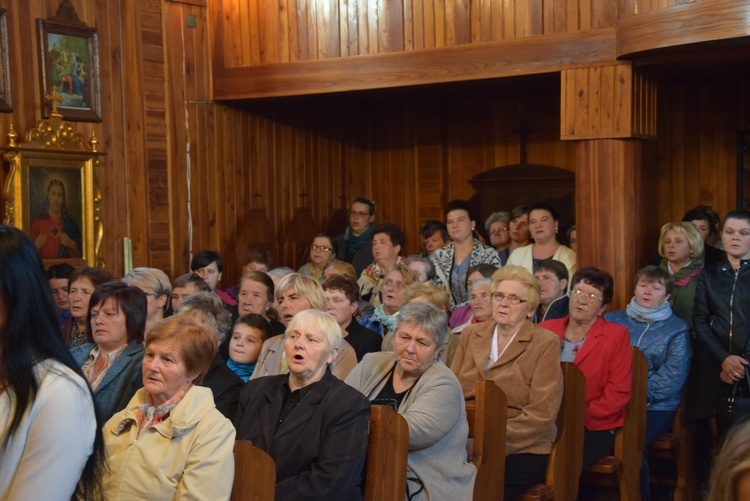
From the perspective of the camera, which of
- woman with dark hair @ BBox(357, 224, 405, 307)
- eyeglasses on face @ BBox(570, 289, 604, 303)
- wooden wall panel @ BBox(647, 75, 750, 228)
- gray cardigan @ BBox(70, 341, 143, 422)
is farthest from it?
wooden wall panel @ BBox(647, 75, 750, 228)

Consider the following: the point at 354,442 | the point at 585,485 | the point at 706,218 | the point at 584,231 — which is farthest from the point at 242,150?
the point at 354,442

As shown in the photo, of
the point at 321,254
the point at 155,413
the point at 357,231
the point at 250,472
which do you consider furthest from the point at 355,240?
the point at 250,472

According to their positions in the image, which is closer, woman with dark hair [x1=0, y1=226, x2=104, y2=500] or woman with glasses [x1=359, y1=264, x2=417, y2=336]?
woman with dark hair [x1=0, y1=226, x2=104, y2=500]

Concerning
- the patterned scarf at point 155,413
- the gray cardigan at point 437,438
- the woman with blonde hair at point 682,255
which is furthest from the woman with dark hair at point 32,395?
the woman with blonde hair at point 682,255

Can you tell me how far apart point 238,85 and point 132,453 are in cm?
559

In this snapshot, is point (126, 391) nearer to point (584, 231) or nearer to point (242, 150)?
point (584, 231)

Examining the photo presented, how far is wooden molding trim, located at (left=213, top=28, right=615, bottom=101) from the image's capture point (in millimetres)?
6402

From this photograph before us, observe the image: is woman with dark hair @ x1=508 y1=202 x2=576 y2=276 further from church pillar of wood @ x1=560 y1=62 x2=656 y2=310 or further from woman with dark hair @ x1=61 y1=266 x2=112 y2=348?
woman with dark hair @ x1=61 y1=266 x2=112 y2=348

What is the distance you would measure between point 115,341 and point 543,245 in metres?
3.46

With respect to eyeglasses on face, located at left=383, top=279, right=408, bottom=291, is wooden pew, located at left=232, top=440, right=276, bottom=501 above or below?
below

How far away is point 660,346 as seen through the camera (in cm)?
503

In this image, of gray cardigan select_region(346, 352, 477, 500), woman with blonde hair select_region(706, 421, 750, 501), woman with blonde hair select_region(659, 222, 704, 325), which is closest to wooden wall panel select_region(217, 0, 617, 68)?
woman with blonde hair select_region(659, 222, 704, 325)

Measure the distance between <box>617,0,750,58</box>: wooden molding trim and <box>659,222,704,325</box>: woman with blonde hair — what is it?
43.4 inches

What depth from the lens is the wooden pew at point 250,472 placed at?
2.73 metres
